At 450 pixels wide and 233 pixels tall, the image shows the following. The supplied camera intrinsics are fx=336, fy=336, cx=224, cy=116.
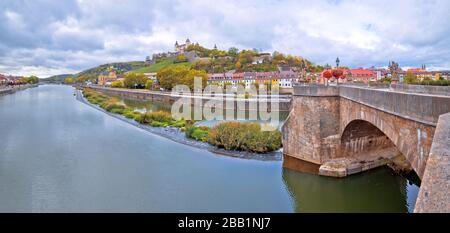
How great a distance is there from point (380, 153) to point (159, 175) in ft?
33.3

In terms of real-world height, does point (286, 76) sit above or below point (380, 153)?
above

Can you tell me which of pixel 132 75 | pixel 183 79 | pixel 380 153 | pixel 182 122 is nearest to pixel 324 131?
pixel 380 153

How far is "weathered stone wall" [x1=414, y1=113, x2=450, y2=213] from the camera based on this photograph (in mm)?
3120

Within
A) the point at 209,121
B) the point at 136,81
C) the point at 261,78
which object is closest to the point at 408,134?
the point at 209,121

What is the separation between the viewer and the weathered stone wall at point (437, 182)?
312 centimetres

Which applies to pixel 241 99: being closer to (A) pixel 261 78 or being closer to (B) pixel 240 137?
(B) pixel 240 137

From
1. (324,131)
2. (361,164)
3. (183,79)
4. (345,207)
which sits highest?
(183,79)

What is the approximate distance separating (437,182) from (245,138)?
16041 millimetres

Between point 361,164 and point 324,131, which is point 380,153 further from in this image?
point 324,131

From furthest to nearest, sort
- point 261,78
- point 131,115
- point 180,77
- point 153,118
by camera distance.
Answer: point 261,78 < point 180,77 < point 131,115 < point 153,118

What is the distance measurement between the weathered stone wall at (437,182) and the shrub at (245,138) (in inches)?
570

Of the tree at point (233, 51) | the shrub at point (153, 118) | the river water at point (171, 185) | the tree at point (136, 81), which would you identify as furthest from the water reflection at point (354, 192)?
the tree at point (233, 51)

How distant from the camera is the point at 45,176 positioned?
14961 mm

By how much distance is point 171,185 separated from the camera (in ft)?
45.3
